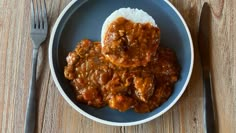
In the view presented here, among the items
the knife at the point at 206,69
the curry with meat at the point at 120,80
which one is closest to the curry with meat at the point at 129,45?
the curry with meat at the point at 120,80

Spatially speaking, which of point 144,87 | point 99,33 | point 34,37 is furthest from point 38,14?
point 144,87

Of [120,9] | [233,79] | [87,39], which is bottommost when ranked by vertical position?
[233,79]

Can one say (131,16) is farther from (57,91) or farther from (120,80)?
(57,91)

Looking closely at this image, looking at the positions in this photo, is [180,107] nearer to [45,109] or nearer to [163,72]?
[163,72]

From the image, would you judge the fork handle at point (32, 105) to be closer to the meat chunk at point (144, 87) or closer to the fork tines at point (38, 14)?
the fork tines at point (38, 14)

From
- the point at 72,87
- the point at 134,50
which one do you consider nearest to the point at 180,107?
the point at 134,50

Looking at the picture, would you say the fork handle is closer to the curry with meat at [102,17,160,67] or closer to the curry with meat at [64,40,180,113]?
the curry with meat at [64,40,180,113]

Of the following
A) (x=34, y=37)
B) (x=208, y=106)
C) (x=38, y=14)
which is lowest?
(x=208, y=106)
